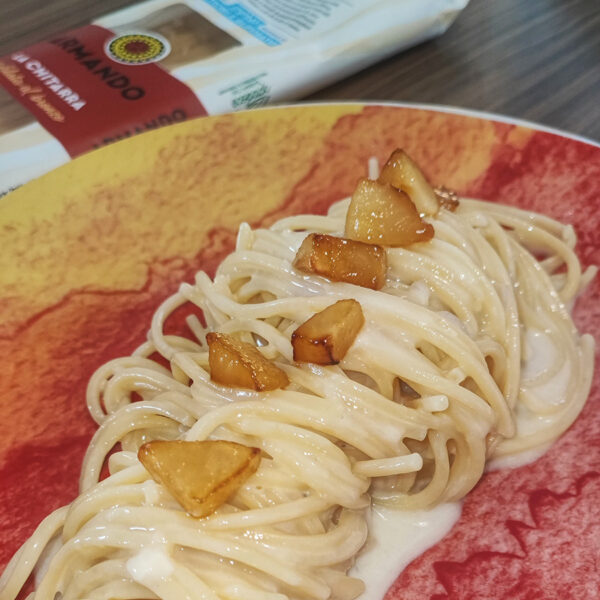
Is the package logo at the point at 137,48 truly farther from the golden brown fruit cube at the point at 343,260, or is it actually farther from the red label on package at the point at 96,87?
the golden brown fruit cube at the point at 343,260

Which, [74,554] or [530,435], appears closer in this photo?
[74,554]

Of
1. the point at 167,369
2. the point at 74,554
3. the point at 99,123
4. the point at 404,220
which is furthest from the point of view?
the point at 99,123

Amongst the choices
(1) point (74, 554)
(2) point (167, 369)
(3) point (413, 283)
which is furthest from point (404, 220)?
(1) point (74, 554)

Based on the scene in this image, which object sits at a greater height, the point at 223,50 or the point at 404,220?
the point at 404,220

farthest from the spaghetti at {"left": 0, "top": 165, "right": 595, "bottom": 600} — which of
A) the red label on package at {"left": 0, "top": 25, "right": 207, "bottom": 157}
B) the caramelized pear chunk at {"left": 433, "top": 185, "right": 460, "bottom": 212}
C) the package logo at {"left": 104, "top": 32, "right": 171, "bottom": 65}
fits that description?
the package logo at {"left": 104, "top": 32, "right": 171, "bottom": 65}

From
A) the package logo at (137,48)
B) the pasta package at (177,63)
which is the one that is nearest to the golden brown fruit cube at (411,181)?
the pasta package at (177,63)

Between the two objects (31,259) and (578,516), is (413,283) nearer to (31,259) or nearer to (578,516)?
(578,516)

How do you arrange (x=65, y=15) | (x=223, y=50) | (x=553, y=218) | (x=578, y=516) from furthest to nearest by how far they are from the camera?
1. (x=65, y=15)
2. (x=223, y=50)
3. (x=553, y=218)
4. (x=578, y=516)
